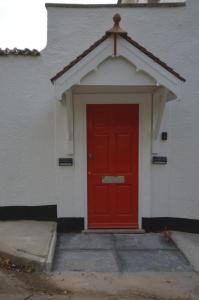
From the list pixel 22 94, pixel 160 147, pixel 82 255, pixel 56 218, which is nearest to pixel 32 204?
pixel 56 218

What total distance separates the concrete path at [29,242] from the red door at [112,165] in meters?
1.00

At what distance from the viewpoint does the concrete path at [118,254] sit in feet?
16.8

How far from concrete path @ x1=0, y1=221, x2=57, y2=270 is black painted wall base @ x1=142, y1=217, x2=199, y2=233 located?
1787mm

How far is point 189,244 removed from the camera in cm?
600

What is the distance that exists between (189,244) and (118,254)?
1.32 meters

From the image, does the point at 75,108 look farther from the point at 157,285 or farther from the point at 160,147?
the point at 157,285

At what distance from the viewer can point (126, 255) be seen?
18.3 ft

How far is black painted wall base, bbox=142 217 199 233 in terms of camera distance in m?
6.66

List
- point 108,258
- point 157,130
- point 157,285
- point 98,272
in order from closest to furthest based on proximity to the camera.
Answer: point 157,285 → point 98,272 → point 108,258 → point 157,130

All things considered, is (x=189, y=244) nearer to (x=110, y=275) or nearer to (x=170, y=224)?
(x=170, y=224)

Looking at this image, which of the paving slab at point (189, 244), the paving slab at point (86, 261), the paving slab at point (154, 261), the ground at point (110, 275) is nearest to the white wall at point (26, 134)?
the ground at point (110, 275)

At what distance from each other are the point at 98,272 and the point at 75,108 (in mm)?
2991

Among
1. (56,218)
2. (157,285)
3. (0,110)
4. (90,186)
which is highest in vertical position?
(0,110)

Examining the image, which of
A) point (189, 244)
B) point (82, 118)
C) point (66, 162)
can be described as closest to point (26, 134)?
point (66, 162)
